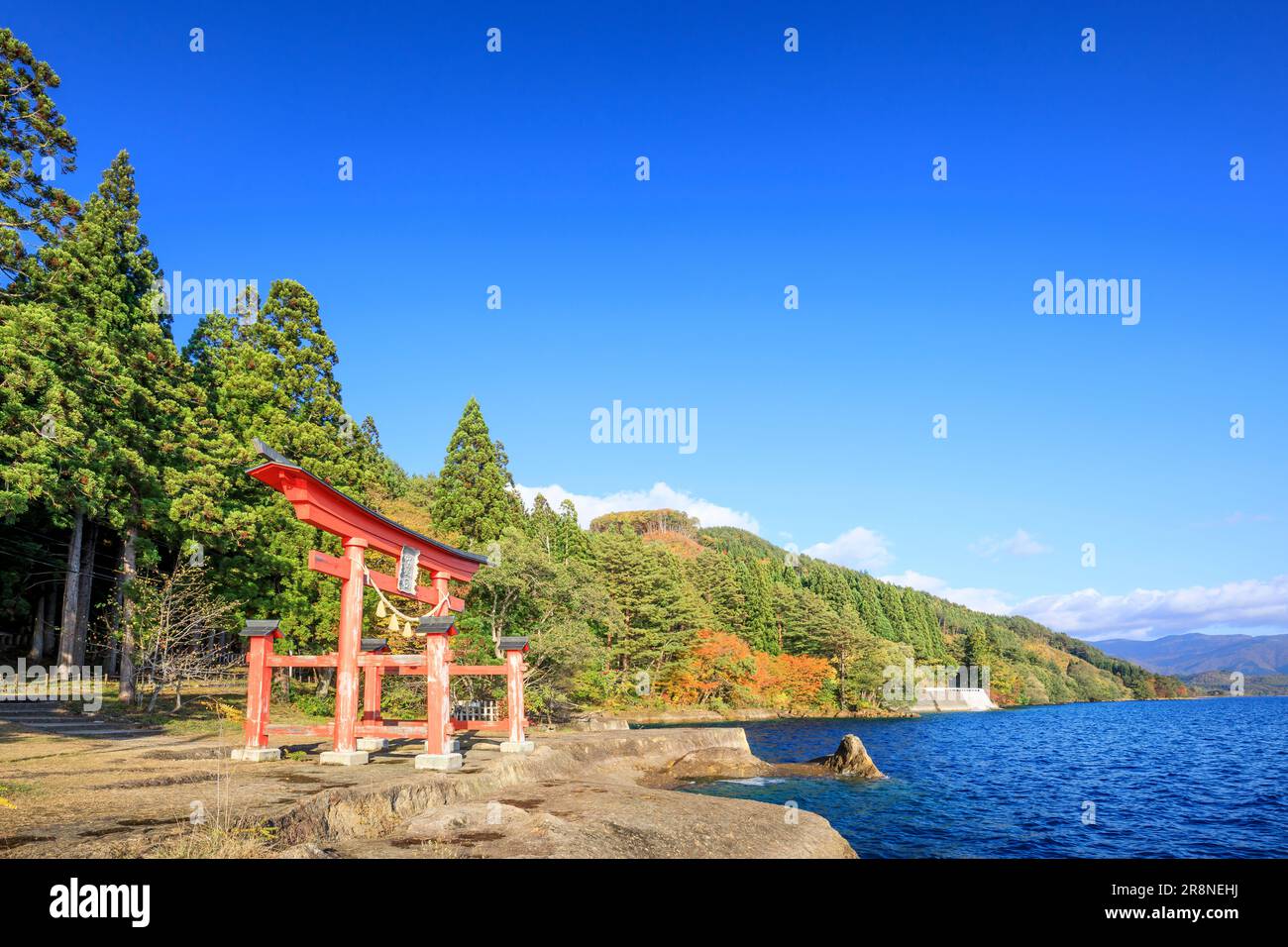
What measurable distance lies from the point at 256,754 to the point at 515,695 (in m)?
5.76

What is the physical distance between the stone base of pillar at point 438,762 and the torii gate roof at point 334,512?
15.7 ft

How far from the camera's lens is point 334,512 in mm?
15266

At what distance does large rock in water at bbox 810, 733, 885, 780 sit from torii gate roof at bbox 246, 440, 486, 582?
15831 mm

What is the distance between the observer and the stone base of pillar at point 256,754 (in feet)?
50.6

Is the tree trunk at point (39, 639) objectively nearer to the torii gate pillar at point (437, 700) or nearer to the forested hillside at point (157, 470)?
the forested hillside at point (157, 470)

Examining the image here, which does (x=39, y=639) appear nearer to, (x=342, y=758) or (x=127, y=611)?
(x=127, y=611)

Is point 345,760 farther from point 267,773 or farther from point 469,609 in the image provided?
point 469,609

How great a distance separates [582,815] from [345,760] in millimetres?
6200

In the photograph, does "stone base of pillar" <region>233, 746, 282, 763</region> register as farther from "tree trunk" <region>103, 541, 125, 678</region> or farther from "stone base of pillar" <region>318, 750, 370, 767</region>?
"tree trunk" <region>103, 541, 125, 678</region>

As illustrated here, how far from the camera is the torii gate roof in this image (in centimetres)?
1430

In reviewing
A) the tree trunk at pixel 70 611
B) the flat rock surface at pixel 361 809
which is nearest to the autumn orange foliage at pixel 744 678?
the tree trunk at pixel 70 611
